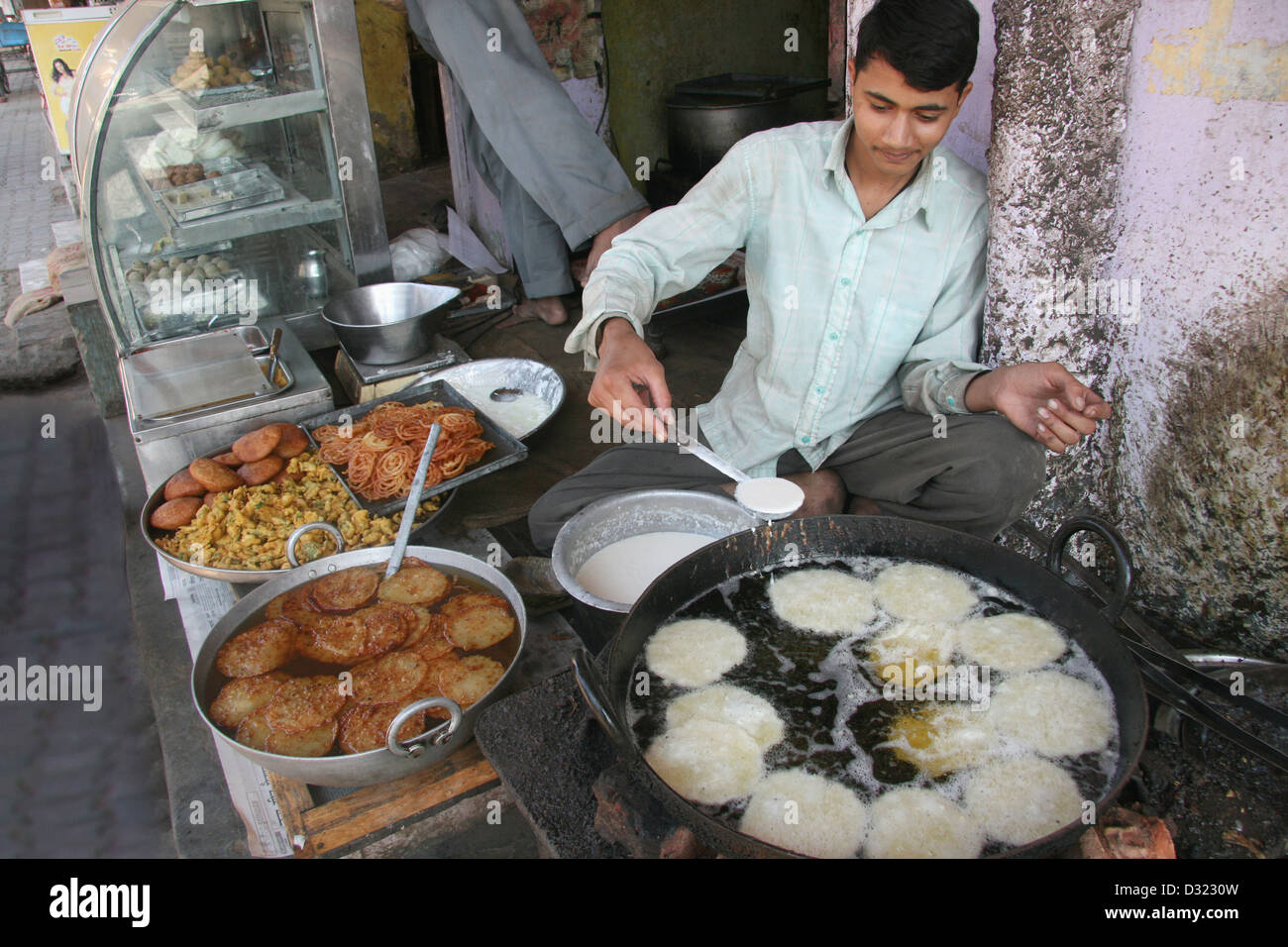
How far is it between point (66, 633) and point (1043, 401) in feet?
12.3

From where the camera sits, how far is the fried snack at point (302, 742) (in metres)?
1.99

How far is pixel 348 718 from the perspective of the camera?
2.08 m

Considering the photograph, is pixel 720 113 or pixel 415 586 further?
pixel 720 113

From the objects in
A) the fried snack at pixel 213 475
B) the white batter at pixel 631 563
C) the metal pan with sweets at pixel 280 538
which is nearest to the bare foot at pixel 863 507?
the white batter at pixel 631 563

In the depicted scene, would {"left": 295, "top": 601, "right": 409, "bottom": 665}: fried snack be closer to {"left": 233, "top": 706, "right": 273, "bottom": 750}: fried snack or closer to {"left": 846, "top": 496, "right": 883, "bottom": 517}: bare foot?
{"left": 233, "top": 706, "right": 273, "bottom": 750}: fried snack

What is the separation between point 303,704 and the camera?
209 cm

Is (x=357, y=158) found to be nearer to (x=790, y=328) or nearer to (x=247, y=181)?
(x=247, y=181)

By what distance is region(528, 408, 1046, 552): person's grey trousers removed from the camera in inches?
96.0

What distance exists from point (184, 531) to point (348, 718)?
4.22ft

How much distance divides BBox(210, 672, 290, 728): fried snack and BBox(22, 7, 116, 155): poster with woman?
16.9ft

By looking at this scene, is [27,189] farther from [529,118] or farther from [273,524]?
[273,524]

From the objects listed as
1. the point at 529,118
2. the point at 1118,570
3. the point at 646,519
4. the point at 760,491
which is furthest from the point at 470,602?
the point at 529,118

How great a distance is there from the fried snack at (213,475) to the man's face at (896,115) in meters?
2.45

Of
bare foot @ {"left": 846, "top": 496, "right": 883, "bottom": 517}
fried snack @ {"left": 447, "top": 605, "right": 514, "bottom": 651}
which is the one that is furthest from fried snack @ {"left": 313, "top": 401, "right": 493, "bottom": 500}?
bare foot @ {"left": 846, "top": 496, "right": 883, "bottom": 517}
